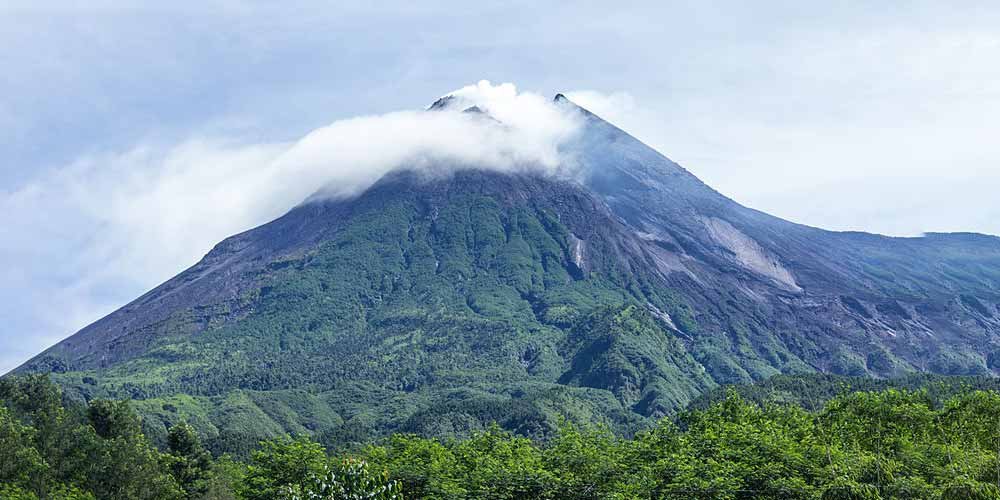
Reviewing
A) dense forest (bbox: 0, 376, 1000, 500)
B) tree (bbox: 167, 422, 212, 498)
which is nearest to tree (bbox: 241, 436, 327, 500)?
dense forest (bbox: 0, 376, 1000, 500)

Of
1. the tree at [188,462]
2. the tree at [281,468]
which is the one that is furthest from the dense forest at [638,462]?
the tree at [188,462]

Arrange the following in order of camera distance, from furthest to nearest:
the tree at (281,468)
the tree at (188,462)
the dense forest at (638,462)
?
1. the tree at (188,462)
2. the tree at (281,468)
3. the dense forest at (638,462)

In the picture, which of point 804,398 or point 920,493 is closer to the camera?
point 920,493

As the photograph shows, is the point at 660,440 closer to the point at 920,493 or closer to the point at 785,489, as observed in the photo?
the point at 785,489

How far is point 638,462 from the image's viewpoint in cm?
5403

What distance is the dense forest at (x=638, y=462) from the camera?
47500 mm

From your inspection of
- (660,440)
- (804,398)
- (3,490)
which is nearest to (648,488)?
(660,440)

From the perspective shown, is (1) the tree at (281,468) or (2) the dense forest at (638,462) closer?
(2) the dense forest at (638,462)

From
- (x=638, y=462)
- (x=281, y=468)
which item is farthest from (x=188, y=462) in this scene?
(x=638, y=462)

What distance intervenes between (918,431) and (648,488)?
18.5 meters

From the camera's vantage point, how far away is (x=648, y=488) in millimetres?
49031

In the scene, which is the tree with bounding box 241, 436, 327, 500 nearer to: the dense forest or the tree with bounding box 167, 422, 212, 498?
the dense forest

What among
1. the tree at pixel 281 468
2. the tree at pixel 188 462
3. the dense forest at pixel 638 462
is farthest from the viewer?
the tree at pixel 188 462

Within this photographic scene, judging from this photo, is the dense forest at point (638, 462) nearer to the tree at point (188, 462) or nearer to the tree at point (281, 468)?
the tree at point (281, 468)
